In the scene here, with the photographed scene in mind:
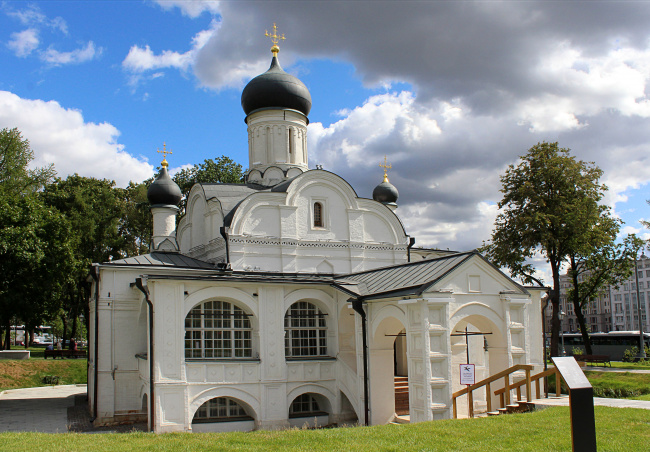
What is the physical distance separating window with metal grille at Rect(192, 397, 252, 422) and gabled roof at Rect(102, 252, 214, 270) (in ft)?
13.5

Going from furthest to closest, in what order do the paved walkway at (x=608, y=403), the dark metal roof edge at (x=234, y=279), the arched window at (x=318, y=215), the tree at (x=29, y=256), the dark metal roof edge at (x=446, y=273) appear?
the tree at (x=29, y=256), the arched window at (x=318, y=215), the dark metal roof edge at (x=234, y=279), the dark metal roof edge at (x=446, y=273), the paved walkway at (x=608, y=403)

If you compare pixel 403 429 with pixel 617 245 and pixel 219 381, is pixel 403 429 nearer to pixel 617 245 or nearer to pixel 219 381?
pixel 219 381

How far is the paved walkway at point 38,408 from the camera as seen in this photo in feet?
51.0

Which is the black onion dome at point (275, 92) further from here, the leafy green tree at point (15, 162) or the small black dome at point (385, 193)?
the leafy green tree at point (15, 162)

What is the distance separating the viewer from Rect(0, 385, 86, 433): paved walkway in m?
15.5

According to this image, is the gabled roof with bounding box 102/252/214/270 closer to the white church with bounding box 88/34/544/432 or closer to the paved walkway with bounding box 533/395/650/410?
the white church with bounding box 88/34/544/432

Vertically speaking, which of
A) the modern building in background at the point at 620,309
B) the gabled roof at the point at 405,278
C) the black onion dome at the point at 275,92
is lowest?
the modern building in background at the point at 620,309

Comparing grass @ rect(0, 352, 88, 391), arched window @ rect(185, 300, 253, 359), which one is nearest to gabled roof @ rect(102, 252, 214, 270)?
arched window @ rect(185, 300, 253, 359)

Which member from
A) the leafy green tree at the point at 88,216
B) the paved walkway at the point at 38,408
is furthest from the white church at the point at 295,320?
the leafy green tree at the point at 88,216

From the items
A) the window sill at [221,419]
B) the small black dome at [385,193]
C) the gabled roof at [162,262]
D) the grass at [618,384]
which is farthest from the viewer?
the small black dome at [385,193]

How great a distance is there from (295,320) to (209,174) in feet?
66.9

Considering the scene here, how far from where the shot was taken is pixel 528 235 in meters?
24.1

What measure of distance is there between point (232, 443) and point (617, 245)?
23.5 m

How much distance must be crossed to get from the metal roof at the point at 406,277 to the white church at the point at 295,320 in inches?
2.2
